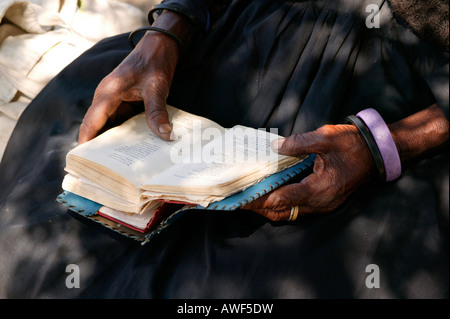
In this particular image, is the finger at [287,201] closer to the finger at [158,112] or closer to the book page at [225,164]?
the book page at [225,164]

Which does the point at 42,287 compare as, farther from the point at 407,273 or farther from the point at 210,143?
the point at 407,273

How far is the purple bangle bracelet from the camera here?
1379mm

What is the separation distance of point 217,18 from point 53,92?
80cm

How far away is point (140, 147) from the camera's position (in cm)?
152

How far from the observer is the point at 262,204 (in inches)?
53.2

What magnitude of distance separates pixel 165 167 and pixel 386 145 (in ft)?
2.23

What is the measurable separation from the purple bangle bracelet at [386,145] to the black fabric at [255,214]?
5 centimetres

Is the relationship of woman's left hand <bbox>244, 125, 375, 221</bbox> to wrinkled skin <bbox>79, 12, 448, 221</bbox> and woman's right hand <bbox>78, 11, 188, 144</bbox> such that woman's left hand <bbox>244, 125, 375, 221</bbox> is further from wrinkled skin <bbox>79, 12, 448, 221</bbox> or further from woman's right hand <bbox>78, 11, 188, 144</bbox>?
woman's right hand <bbox>78, 11, 188, 144</bbox>

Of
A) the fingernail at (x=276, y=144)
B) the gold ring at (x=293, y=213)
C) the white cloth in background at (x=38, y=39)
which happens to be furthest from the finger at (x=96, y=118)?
the white cloth in background at (x=38, y=39)

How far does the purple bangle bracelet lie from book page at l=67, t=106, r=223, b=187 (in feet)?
1.71

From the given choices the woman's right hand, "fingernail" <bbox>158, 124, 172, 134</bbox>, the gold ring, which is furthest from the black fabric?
"fingernail" <bbox>158, 124, 172, 134</bbox>

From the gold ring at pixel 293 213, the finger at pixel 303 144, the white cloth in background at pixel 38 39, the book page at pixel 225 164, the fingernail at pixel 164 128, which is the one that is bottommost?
the white cloth in background at pixel 38 39

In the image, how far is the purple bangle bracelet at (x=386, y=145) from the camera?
1.38m

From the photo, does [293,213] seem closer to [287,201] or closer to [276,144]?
[287,201]
